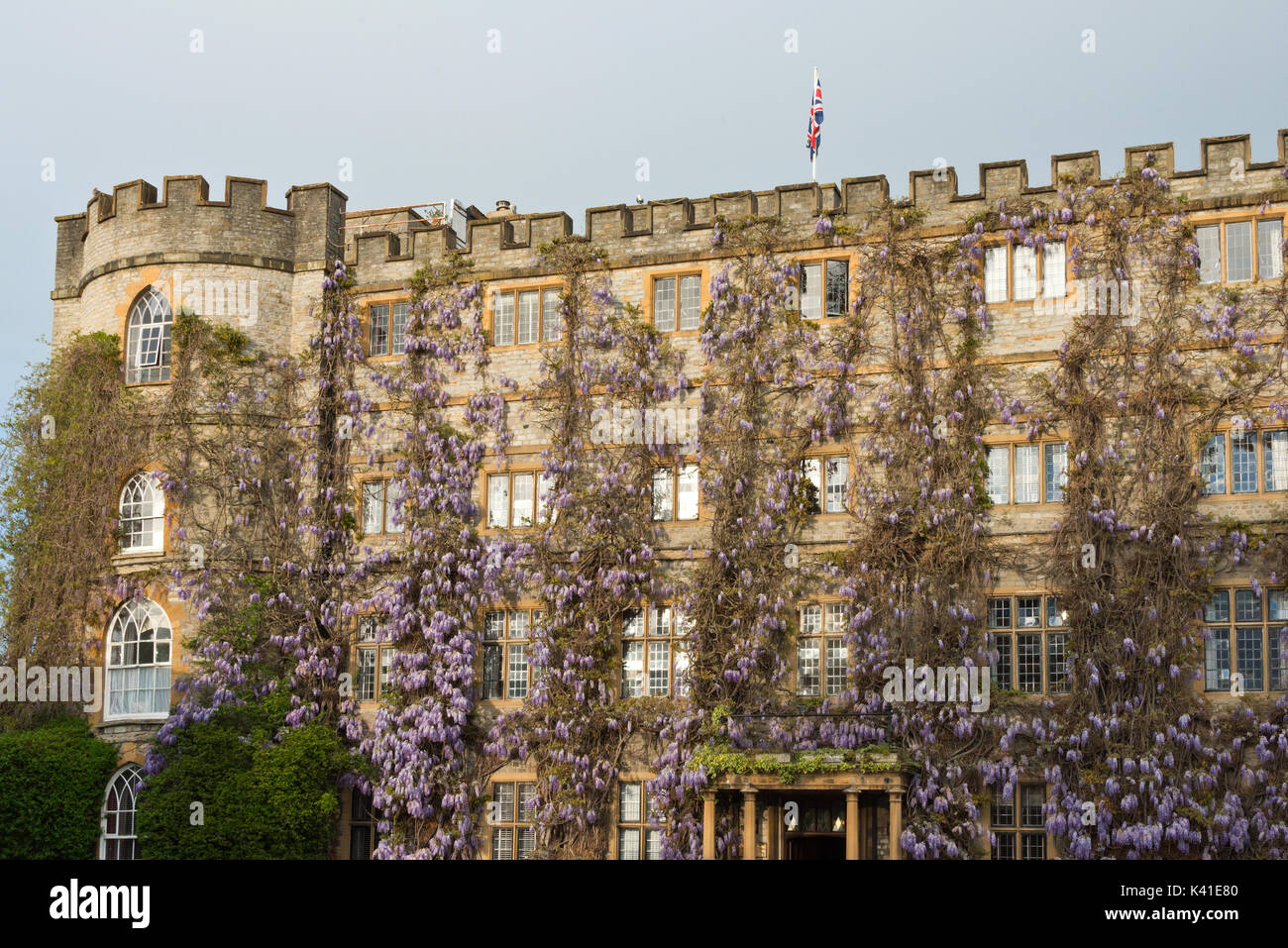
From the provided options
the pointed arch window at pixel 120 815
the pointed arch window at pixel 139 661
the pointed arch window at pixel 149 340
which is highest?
the pointed arch window at pixel 149 340

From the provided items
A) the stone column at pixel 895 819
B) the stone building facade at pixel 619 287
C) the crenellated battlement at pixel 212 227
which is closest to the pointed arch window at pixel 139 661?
the stone building facade at pixel 619 287

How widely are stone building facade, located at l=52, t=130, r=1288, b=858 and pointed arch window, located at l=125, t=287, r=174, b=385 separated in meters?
0.04

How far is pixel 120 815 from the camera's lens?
95.5ft

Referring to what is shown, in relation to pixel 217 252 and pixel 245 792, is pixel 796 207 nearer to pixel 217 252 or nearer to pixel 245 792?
pixel 217 252

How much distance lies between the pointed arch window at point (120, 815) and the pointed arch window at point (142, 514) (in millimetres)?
3968

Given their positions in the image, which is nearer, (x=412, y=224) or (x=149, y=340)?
(x=149, y=340)

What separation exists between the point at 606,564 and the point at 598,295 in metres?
→ 4.94

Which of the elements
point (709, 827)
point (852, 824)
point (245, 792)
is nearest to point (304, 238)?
point (245, 792)

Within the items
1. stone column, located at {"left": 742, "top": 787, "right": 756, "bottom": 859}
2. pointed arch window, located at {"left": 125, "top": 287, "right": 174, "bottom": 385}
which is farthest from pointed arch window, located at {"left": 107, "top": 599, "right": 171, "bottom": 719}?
stone column, located at {"left": 742, "top": 787, "right": 756, "bottom": 859}

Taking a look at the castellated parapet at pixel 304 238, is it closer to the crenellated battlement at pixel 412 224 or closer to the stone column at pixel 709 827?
the crenellated battlement at pixel 412 224

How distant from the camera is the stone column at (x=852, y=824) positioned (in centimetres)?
2455

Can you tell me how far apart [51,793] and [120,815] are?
1.27 metres
